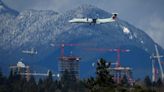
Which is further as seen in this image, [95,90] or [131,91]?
[131,91]

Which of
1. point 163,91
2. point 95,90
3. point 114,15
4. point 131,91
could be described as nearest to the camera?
point 95,90

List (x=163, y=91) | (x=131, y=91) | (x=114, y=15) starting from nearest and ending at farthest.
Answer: (x=131, y=91) < (x=163, y=91) < (x=114, y=15)

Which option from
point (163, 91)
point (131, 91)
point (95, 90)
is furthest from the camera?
point (163, 91)

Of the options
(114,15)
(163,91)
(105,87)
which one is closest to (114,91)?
(105,87)

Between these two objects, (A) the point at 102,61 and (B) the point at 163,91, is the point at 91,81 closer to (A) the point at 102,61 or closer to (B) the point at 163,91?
(A) the point at 102,61

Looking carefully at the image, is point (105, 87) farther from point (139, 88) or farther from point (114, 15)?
point (114, 15)

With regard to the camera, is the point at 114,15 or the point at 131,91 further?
the point at 114,15

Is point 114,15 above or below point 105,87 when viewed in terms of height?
above

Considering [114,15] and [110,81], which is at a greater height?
[114,15]

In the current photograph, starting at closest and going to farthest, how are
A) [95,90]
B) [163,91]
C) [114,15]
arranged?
[95,90] → [163,91] → [114,15]

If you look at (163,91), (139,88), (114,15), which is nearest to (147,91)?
(139,88)
